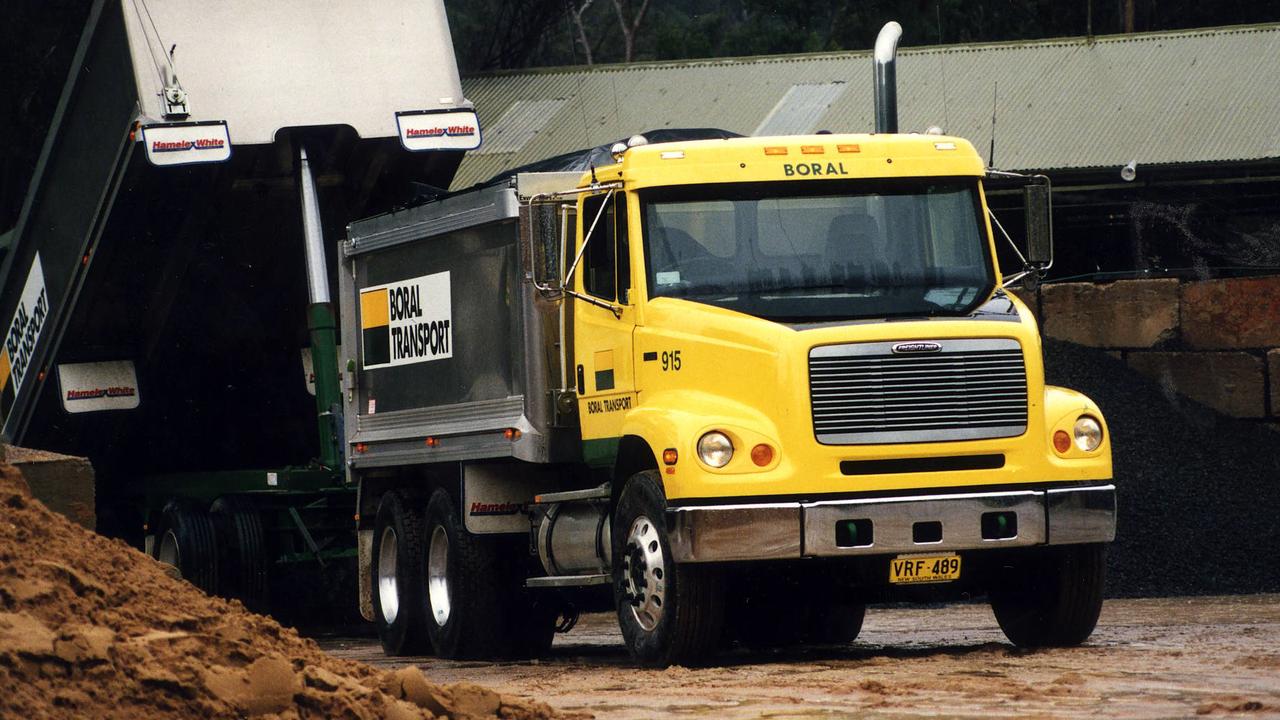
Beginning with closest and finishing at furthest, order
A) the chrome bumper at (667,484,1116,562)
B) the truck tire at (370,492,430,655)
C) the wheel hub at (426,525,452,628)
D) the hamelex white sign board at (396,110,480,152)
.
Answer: the chrome bumper at (667,484,1116,562) < the wheel hub at (426,525,452,628) < the truck tire at (370,492,430,655) < the hamelex white sign board at (396,110,480,152)

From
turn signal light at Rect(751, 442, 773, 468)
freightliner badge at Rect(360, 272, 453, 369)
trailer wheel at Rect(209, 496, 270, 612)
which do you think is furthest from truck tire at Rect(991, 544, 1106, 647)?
trailer wheel at Rect(209, 496, 270, 612)

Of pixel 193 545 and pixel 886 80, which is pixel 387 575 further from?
pixel 886 80

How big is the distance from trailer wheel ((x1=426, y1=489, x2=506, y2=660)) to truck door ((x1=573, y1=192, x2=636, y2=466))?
1.70 metres

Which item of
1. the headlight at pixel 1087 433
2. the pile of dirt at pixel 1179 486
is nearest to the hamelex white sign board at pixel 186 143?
Result: the headlight at pixel 1087 433

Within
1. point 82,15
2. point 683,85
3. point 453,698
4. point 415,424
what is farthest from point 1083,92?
point 453,698

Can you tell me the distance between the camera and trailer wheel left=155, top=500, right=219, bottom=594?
17.2 m

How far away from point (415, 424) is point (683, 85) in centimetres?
2319

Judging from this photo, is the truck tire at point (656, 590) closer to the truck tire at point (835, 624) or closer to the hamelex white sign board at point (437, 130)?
the truck tire at point (835, 624)

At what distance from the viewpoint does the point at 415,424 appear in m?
14.9

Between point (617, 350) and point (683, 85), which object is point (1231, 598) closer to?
point (617, 350)

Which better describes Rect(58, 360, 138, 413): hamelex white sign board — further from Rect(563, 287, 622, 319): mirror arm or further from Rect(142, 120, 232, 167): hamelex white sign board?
Rect(563, 287, 622, 319): mirror arm

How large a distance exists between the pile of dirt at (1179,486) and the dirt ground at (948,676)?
3.01m

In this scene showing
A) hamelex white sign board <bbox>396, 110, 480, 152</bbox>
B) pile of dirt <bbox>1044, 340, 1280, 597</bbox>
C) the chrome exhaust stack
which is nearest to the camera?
hamelex white sign board <bbox>396, 110, 480, 152</bbox>

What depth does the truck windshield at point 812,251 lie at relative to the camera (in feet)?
39.1
